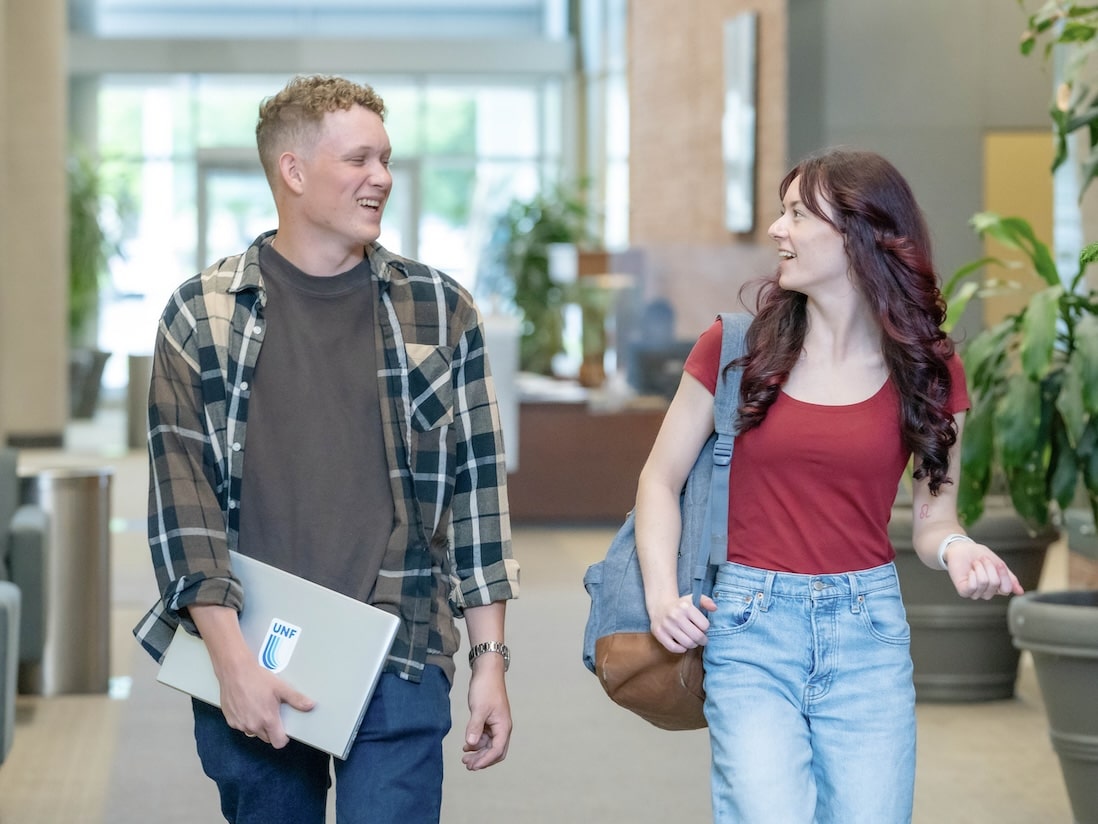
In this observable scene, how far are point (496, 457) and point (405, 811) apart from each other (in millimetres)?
484

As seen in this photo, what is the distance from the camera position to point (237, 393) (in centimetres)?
203

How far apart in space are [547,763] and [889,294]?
2.69 metres

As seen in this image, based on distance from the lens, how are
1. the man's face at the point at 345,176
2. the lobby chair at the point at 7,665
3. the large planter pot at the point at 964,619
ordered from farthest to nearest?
the large planter pot at the point at 964,619, the lobby chair at the point at 7,665, the man's face at the point at 345,176

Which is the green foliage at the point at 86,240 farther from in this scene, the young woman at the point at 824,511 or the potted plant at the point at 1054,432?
the young woman at the point at 824,511

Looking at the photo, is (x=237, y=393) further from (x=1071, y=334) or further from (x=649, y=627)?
(x=1071, y=334)

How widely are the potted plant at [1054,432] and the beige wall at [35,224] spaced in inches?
438

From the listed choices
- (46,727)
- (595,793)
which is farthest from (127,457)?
(595,793)

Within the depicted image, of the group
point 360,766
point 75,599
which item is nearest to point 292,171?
point 360,766

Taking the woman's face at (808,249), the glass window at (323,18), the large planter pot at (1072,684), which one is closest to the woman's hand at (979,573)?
the woman's face at (808,249)

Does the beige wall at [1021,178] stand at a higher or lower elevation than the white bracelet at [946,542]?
higher

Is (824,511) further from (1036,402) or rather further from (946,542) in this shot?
(1036,402)

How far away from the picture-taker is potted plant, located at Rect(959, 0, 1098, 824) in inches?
146

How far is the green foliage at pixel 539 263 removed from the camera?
16812mm

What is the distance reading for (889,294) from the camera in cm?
218
